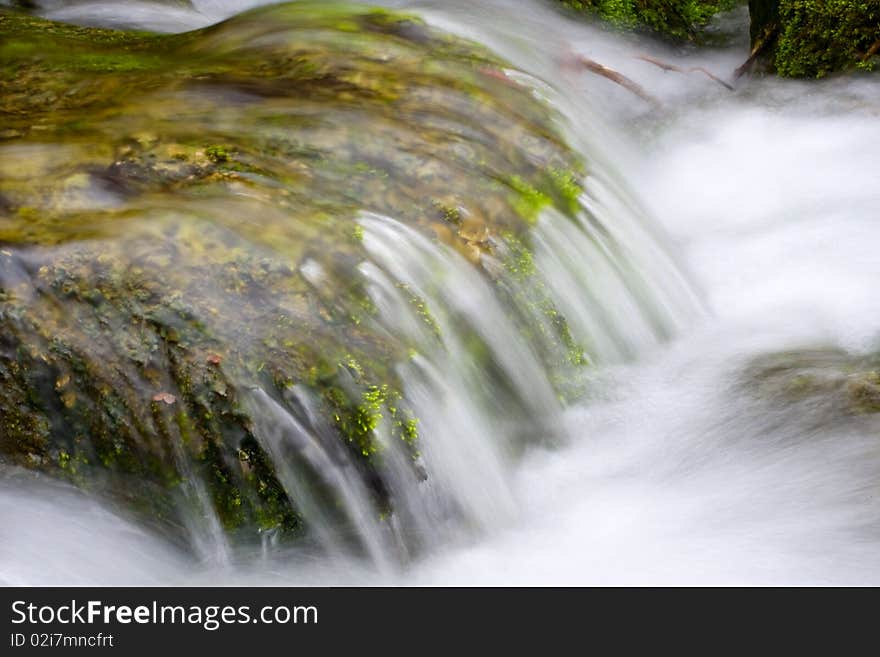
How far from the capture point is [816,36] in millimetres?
7449

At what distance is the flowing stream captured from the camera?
392 centimetres

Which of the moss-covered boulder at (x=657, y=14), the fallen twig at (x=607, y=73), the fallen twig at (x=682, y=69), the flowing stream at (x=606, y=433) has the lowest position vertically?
the flowing stream at (x=606, y=433)

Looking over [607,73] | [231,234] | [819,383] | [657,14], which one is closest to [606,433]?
[819,383]

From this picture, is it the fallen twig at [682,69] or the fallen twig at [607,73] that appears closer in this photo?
the fallen twig at [607,73]

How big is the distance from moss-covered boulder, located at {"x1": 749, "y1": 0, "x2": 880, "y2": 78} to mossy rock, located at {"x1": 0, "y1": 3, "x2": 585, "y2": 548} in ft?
8.75

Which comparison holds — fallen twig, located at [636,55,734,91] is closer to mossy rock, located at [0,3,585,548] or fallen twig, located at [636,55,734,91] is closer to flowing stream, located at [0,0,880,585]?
flowing stream, located at [0,0,880,585]

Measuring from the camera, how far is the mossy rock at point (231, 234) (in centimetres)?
381

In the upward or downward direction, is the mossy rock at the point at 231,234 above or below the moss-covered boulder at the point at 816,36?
below

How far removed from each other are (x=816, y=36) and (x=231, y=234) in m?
4.98

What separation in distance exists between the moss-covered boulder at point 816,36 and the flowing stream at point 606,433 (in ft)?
4.21

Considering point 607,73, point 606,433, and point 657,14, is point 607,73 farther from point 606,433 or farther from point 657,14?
point 606,433

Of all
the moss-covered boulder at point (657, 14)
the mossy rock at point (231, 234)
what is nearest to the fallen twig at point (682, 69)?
the moss-covered boulder at point (657, 14)

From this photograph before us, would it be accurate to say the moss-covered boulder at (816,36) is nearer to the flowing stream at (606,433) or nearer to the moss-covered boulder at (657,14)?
the moss-covered boulder at (657,14)
